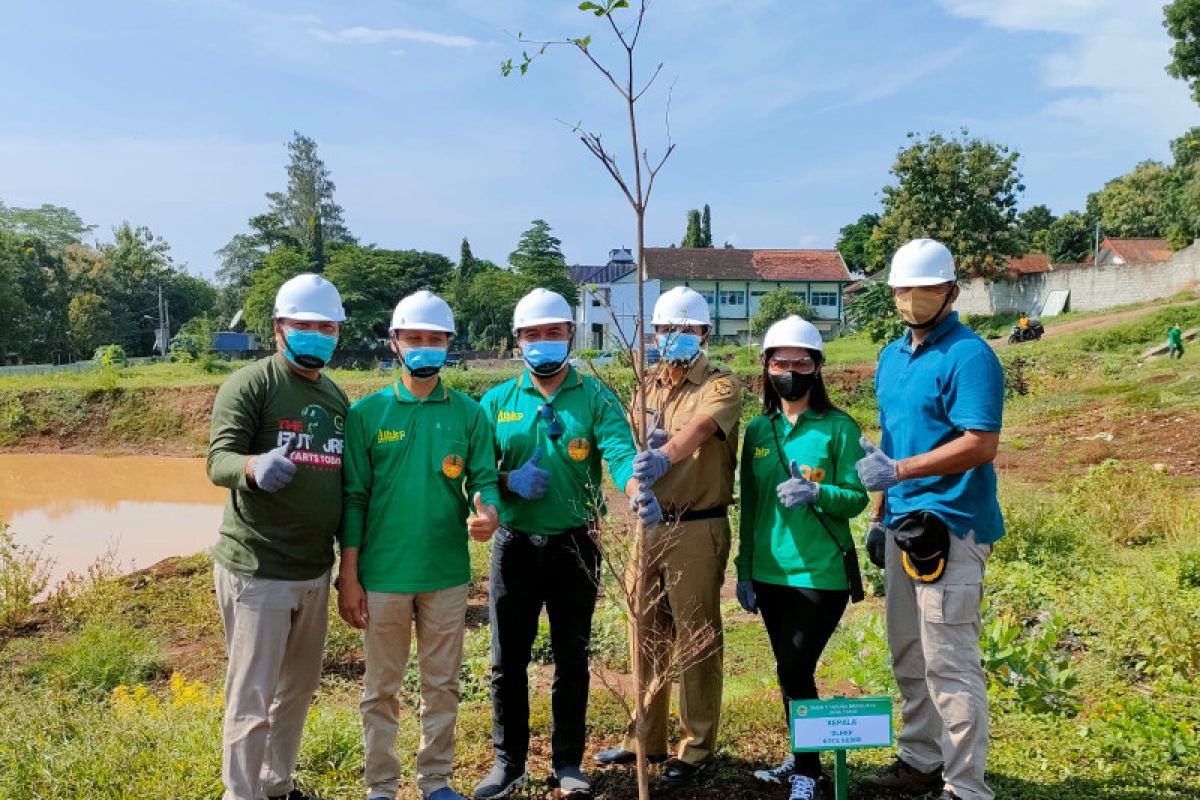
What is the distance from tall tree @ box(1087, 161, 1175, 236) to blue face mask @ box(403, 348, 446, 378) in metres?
57.6

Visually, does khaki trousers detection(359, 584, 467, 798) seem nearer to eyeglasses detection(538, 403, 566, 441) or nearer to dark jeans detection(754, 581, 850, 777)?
eyeglasses detection(538, 403, 566, 441)

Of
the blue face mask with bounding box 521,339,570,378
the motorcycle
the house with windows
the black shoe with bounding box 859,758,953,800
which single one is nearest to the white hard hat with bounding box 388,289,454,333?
the blue face mask with bounding box 521,339,570,378

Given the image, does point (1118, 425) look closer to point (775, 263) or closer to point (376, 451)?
point (376, 451)

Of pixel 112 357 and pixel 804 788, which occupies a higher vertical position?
pixel 112 357

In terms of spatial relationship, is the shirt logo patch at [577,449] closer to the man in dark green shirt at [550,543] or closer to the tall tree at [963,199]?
the man in dark green shirt at [550,543]

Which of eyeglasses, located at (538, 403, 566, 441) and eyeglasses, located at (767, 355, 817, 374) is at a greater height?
eyeglasses, located at (767, 355, 817, 374)

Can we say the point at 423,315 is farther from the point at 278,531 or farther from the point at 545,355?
the point at 278,531

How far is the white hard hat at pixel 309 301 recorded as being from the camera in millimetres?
3424

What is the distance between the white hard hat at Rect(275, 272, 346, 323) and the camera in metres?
3.42

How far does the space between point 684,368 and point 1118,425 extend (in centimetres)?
1356

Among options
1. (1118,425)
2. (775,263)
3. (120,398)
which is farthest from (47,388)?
(775,263)

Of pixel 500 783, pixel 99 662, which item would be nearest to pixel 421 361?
pixel 500 783

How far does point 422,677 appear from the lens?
347cm

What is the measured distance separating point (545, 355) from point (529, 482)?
1.73 ft
